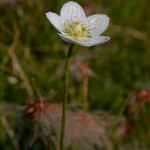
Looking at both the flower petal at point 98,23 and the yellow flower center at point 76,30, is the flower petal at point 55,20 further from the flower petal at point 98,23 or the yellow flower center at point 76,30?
the flower petal at point 98,23

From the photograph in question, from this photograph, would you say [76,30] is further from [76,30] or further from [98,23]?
[98,23]

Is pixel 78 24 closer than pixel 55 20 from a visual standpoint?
No

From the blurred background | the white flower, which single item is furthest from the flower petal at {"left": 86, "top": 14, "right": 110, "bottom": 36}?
Result: the blurred background

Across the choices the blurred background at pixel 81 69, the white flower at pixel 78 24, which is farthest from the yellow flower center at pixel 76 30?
the blurred background at pixel 81 69

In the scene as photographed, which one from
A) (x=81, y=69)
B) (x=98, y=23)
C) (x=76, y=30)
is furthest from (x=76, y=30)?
(x=81, y=69)

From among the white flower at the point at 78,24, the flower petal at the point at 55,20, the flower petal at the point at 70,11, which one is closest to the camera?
the flower petal at the point at 55,20

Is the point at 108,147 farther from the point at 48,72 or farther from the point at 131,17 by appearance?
the point at 131,17

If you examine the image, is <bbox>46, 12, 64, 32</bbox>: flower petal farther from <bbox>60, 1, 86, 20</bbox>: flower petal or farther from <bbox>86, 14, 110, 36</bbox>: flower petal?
<bbox>86, 14, 110, 36</bbox>: flower petal
